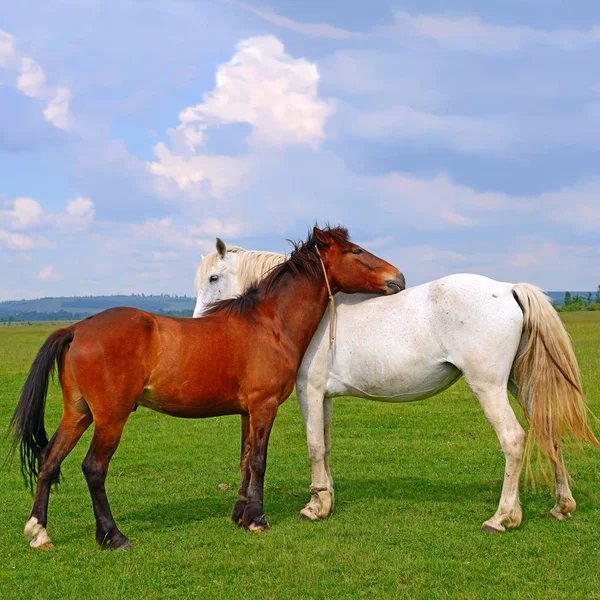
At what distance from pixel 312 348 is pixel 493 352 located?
1688 millimetres

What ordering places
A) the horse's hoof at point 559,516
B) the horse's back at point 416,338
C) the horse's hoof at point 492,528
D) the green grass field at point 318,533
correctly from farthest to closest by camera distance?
the horse's hoof at point 559,516 → the horse's back at point 416,338 → the horse's hoof at point 492,528 → the green grass field at point 318,533

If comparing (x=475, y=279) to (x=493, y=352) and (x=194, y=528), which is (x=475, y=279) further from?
(x=194, y=528)

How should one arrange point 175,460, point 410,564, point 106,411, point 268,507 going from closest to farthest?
point 410,564
point 106,411
point 268,507
point 175,460

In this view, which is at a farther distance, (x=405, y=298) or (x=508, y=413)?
(x=405, y=298)

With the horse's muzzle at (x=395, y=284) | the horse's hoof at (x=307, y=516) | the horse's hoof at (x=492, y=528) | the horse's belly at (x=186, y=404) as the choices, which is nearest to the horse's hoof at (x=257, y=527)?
the horse's hoof at (x=307, y=516)

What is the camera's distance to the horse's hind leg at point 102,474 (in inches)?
211

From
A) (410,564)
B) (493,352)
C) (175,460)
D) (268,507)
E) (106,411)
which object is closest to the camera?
(410,564)

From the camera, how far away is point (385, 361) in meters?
6.09

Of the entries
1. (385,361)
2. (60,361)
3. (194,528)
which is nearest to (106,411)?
(60,361)

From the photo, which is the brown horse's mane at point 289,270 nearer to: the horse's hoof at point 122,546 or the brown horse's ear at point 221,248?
the brown horse's ear at point 221,248

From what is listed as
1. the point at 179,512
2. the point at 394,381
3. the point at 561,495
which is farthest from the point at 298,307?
the point at 561,495

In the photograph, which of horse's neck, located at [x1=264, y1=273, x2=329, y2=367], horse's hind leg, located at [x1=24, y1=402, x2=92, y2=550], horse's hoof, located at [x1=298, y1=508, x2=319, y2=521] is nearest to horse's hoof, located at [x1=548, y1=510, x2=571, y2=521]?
horse's hoof, located at [x1=298, y1=508, x2=319, y2=521]

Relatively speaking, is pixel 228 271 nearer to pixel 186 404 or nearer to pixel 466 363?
pixel 186 404

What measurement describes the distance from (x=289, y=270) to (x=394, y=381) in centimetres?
144
